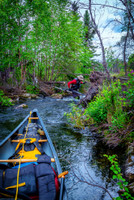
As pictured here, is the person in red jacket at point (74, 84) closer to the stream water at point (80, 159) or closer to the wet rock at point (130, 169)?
the stream water at point (80, 159)

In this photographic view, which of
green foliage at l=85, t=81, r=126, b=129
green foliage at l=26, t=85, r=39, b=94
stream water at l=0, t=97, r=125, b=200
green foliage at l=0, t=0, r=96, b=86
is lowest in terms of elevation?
stream water at l=0, t=97, r=125, b=200

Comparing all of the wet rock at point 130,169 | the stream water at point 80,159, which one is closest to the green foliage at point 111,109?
the stream water at point 80,159

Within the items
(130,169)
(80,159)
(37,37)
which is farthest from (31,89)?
(130,169)

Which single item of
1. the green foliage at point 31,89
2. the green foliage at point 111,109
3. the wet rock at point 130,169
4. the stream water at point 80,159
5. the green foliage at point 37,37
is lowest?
the stream water at point 80,159

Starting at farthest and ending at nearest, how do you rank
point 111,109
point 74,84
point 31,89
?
1. point 31,89
2. point 74,84
3. point 111,109

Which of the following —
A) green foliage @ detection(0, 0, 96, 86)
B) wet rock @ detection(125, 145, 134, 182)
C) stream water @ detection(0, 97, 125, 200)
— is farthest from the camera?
green foliage @ detection(0, 0, 96, 86)

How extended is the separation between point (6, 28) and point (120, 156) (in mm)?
12451

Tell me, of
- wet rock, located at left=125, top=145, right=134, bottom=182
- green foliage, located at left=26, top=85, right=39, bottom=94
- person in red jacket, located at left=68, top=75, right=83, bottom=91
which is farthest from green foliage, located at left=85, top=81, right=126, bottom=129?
green foliage, located at left=26, top=85, right=39, bottom=94

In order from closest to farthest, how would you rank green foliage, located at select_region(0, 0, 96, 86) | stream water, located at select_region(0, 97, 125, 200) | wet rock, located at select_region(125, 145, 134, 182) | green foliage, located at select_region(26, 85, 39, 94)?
wet rock, located at select_region(125, 145, 134, 182), stream water, located at select_region(0, 97, 125, 200), green foliage, located at select_region(0, 0, 96, 86), green foliage, located at select_region(26, 85, 39, 94)

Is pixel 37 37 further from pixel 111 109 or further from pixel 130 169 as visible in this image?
pixel 130 169

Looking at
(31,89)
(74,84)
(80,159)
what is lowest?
(80,159)

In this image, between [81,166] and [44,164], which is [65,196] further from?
[81,166]

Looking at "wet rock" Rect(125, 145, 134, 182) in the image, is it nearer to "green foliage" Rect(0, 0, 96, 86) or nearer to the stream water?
the stream water

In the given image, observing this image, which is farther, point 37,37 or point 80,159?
point 37,37
